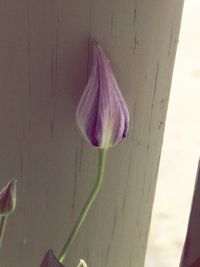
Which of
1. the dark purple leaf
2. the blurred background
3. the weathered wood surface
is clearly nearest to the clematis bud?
the weathered wood surface

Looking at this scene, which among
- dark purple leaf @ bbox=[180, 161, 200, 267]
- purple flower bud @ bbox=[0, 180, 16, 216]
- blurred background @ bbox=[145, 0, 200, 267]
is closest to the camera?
purple flower bud @ bbox=[0, 180, 16, 216]

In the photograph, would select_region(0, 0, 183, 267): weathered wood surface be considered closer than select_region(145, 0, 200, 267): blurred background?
Yes

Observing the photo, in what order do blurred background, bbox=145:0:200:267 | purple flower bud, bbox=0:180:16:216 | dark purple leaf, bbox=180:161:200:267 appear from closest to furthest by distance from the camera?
purple flower bud, bbox=0:180:16:216, dark purple leaf, bbox=180:161:200:267, blurred background, bbox=145:0:200:267

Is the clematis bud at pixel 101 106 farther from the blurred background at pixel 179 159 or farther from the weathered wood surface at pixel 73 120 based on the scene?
the blurred background at pixel 179 159

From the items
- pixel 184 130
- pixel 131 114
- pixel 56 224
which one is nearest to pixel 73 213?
pixel 56 224

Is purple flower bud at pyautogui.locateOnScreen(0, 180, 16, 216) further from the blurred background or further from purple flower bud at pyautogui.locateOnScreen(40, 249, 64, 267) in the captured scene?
the blurred background

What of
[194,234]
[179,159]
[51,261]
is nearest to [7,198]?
[51,261]

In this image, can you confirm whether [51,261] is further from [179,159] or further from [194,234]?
[179,159]
